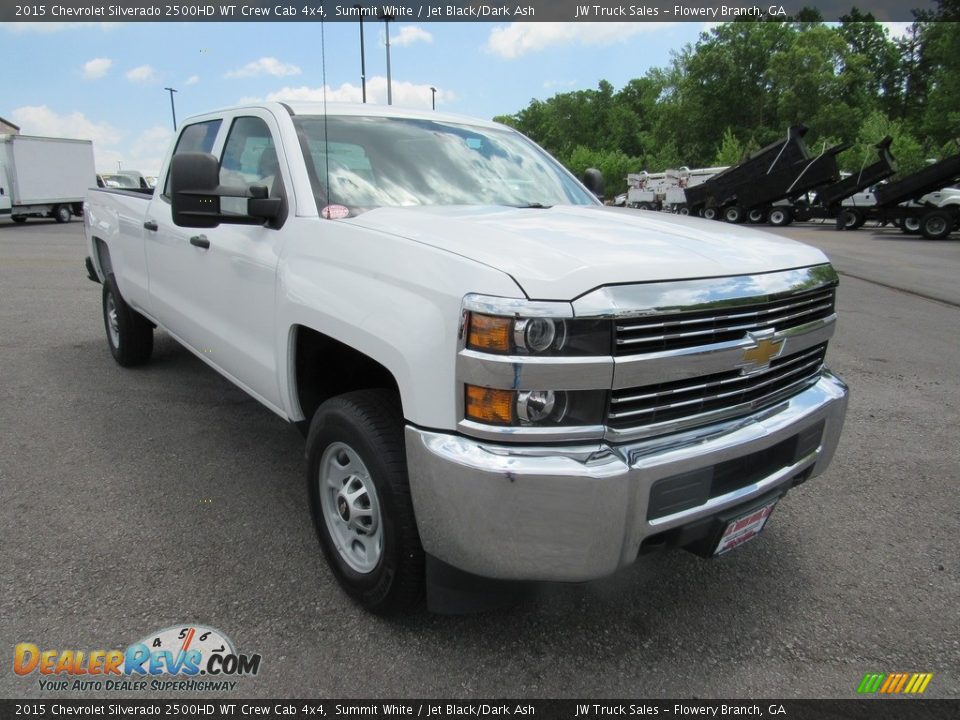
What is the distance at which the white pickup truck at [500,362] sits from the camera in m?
1.90

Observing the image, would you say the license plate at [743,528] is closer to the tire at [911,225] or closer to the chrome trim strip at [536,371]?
the chrome trim strip at [536,371]

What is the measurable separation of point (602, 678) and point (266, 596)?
128cm

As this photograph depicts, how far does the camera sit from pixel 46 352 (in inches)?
245

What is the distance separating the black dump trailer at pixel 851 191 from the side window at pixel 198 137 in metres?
25.2

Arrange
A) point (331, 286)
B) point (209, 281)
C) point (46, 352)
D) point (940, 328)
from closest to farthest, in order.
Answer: point (331, 286)
point (209, 281)
point (46, 352)
point (940, 328)

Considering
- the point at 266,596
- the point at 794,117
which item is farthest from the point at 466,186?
the point at 794,117

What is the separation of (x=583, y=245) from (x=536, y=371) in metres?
0.54

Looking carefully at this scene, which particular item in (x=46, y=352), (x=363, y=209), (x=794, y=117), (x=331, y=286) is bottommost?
(x=46, y=352)

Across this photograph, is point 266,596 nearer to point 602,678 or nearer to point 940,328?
point 602,678

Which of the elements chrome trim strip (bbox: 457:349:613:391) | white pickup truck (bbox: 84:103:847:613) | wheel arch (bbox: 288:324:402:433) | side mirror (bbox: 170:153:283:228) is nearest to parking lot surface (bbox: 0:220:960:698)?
white pickup truck (bbox: 84:103:847:613)

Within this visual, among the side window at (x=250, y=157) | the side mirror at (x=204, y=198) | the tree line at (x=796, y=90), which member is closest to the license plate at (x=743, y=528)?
the side mirror at (x=204, y=198)

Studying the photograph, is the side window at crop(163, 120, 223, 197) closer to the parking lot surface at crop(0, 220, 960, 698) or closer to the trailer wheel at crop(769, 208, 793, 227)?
the parking lot surface at crop(0, 220, 960, 698)

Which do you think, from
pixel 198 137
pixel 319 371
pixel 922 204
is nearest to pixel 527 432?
pixel 319 371

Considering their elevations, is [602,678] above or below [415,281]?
below
